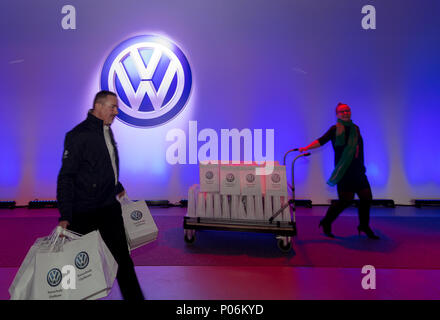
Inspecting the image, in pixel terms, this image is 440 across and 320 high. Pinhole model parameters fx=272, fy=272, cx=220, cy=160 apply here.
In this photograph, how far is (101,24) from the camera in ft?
19.2

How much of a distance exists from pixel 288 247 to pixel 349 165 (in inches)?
54.4

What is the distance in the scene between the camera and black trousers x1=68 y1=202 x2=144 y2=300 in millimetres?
1716

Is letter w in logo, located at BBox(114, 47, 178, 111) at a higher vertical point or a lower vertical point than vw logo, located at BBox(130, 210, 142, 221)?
higher

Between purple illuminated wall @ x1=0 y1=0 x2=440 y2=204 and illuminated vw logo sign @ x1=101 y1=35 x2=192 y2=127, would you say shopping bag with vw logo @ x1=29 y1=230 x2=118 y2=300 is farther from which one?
illuminated vw logo sign @ x1=101 y1=35 x2=192 y2=127

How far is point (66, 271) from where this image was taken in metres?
1.46

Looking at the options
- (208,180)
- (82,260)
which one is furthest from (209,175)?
(82,260)

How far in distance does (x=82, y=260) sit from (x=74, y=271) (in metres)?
0.06

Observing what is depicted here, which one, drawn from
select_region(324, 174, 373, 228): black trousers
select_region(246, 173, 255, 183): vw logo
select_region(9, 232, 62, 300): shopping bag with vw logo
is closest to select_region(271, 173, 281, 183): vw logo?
select_region(246, 173, 255, 183): vw logo

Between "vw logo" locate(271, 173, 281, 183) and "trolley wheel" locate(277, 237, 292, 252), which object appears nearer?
"trolley wheel" locate(277, 237, 292, 252)

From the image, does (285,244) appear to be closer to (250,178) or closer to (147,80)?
(250,178)

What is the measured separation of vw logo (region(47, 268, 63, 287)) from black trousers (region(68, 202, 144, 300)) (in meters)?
0.29

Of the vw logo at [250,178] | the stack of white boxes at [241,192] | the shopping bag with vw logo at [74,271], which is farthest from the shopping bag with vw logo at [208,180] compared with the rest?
the shopping bag with vw logo at [74,271]

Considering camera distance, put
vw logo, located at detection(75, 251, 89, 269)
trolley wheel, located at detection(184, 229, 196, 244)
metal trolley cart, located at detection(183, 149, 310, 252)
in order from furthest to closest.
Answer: trolley wheel, located at detection(184, 229, 196, 244) < metal trolley cart, located at detection(183, 149, 310, 252) < vw logo, located at detection(75, 251, 89, 269)

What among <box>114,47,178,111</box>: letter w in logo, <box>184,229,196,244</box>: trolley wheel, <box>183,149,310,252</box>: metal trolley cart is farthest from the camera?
<box>114,47,178,111</box>: letter w in logo
